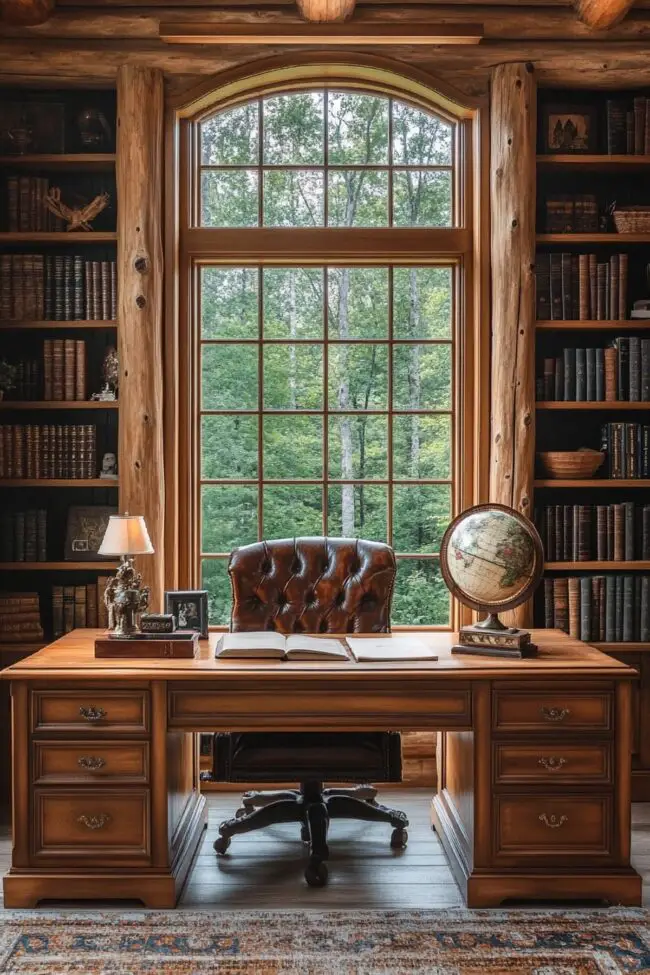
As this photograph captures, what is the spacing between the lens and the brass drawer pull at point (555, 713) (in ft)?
10.2

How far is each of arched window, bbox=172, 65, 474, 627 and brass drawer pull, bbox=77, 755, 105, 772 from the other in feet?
4.55

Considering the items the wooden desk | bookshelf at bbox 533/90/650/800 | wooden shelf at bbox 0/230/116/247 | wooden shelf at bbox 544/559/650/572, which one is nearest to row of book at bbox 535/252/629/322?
bookshelf at bbox 533/90/650/800

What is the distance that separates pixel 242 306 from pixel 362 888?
8.38 feet

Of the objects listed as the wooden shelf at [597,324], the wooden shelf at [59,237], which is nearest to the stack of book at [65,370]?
the wooden shelf at [59,237]

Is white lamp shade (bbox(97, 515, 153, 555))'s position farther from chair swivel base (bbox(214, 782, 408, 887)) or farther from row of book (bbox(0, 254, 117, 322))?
row of book (bbox(0, 254, 117, 322))

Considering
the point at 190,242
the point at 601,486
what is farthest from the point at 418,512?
the point at 190,242

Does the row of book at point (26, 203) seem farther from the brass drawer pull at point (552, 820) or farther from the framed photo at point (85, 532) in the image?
the brass drawer pull at point (552, 820)

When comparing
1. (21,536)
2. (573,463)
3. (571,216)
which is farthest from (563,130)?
(21,536)

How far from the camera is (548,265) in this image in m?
4.25

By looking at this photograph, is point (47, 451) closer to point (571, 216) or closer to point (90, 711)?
point (90, 711)

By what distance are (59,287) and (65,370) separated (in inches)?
14.5

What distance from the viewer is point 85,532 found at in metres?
4.26

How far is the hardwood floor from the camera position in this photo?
313 centimetres

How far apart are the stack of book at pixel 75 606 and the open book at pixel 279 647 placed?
997mm
